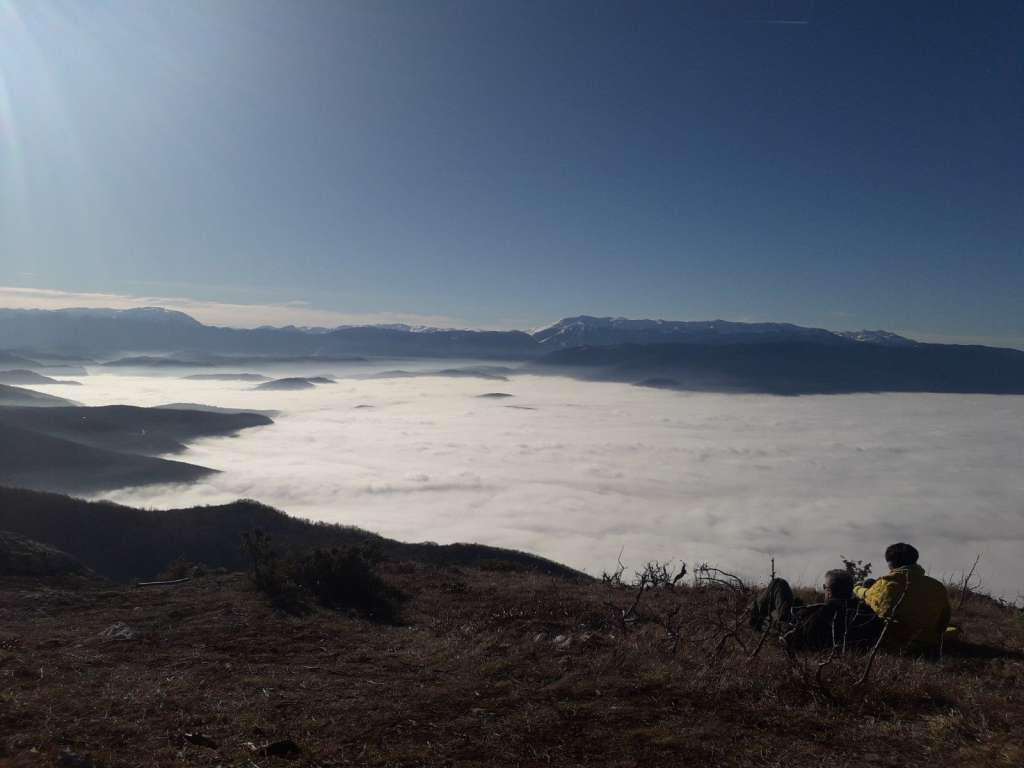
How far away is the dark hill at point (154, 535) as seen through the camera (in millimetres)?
29781

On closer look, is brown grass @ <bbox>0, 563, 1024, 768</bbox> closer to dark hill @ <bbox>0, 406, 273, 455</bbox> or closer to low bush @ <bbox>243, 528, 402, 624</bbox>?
low bush @ <bbox>243, 528, 402, 624</bbox>

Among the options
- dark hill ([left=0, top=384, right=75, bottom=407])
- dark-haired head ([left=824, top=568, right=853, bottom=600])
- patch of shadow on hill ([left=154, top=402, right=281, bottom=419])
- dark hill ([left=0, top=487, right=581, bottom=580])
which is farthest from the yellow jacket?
dark hill ([left=0, top=384, right=75, bottom=407])

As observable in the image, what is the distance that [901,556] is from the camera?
21.9 ft

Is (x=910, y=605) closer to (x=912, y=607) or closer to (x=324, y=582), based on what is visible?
(x=912, y=607)

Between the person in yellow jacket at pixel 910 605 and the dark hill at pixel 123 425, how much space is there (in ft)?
279

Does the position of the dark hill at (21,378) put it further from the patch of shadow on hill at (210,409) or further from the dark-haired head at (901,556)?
the dark-haired head at (901,556)

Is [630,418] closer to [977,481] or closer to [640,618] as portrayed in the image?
[977,481]

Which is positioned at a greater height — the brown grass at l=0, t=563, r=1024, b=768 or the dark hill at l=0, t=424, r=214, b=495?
the brown grass at l=0, t=563, r=1024, b=768

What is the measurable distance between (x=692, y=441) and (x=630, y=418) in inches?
1633

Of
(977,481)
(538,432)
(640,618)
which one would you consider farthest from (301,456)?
(977,481)

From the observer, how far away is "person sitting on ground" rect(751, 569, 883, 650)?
21.0 feet

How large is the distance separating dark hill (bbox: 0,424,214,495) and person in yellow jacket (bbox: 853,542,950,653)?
217ft

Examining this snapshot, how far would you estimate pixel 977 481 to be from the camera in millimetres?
109125

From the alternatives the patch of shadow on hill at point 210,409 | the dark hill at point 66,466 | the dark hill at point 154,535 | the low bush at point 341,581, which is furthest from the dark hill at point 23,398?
the low bush at point 341,581
